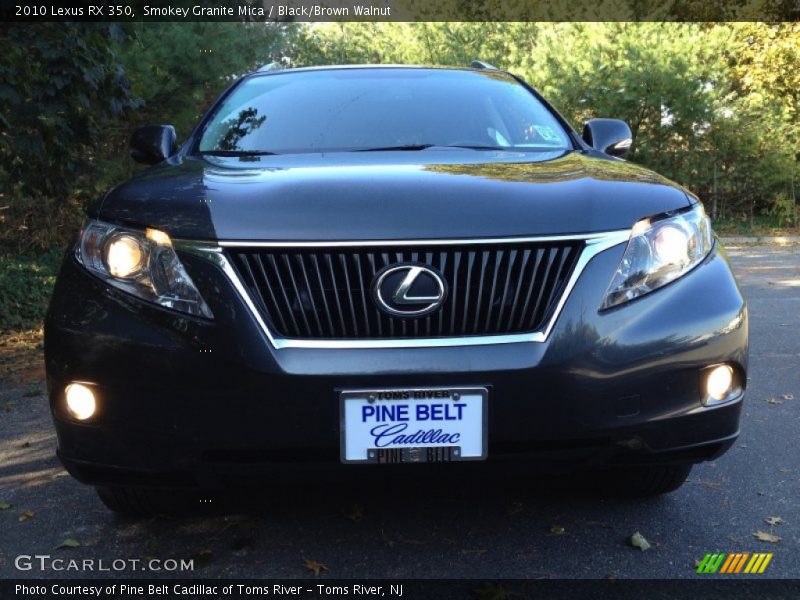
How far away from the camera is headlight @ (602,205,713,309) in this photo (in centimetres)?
235

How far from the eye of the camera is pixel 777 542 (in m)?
2.73

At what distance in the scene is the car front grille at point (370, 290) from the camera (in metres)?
2.24

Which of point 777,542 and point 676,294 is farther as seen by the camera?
point 777,542

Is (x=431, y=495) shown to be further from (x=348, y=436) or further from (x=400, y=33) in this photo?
(x=400, y=33)

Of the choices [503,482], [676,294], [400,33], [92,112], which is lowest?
[400,33]

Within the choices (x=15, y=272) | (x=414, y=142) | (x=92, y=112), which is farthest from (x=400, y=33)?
(x=414, y=142)

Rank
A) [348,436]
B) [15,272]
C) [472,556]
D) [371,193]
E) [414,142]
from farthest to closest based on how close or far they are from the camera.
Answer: [15,272], [414,142], [472,556], [371,193], [348,436]

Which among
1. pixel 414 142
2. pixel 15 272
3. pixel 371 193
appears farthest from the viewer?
pixel 15 272

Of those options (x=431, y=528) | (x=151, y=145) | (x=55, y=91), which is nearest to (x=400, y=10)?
(x=55, y=91)

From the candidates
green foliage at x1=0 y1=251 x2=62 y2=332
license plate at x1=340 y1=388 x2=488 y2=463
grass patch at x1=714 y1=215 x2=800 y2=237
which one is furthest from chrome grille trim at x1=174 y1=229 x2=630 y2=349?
grass patch at x1=714 y1=215 x2=800 y2=237

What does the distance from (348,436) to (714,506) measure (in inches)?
59.9

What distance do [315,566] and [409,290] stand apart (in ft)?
2.99

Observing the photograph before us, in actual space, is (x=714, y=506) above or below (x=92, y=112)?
below

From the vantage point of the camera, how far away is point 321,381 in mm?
2184
